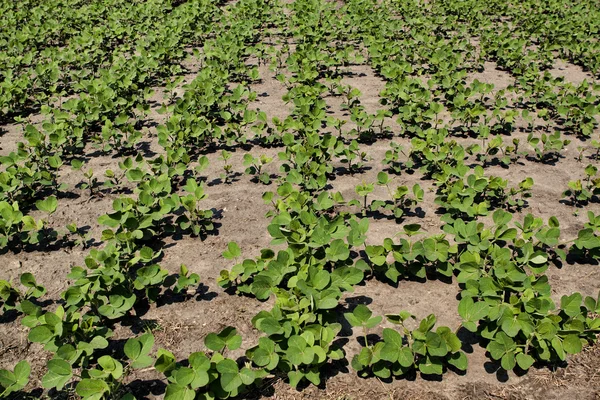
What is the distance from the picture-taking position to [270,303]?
3334 millimetres

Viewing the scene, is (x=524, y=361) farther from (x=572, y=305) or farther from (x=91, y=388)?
(x=91, y=388)

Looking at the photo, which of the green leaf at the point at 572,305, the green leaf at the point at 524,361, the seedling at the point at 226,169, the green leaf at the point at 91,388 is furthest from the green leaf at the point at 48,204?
the green leaf at the point at 572,305

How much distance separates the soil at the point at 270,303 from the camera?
271cm

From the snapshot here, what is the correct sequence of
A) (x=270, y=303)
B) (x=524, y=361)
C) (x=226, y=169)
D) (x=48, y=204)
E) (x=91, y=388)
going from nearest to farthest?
(x=91, y=388) → (x=524, y=361) → (x=270, y=303) → (x=48, y=204) → (x=226, y=169)

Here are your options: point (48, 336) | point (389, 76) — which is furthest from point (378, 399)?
point (389, 76)

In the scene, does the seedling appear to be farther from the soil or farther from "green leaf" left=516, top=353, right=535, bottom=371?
"green leaf" left=516, top=353, right=535, bottom=371

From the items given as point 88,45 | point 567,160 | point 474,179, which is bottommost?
point 567,160

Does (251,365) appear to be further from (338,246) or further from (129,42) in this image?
(129,42)

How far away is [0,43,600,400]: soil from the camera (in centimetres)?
271

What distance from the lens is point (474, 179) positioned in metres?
4.21

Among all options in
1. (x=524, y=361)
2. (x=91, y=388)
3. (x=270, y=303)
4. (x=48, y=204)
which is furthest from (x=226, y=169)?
(x=524, y=361)

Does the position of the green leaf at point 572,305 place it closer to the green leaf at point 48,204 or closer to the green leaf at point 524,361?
the green leaf at point 524,361

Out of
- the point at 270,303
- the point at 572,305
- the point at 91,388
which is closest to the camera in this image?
the point at 91,388

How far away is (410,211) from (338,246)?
Result: 121 centimetres
